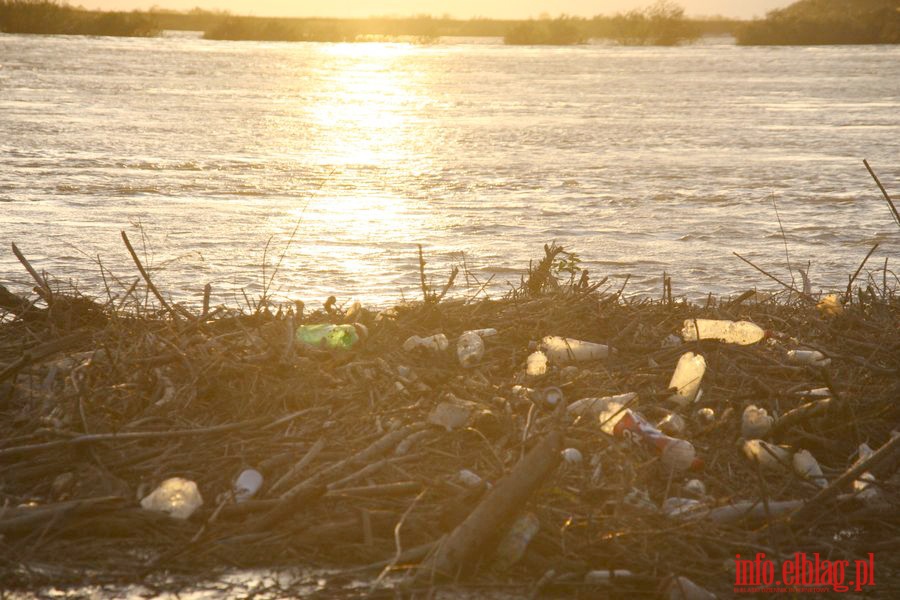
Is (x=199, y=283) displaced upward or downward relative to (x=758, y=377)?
downward

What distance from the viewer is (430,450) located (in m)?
3.35

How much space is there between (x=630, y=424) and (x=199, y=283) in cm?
416

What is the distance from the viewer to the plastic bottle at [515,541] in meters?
2.88

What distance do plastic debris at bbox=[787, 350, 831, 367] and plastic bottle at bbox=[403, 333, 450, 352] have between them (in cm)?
126

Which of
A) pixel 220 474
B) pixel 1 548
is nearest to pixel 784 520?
pixel 220 474

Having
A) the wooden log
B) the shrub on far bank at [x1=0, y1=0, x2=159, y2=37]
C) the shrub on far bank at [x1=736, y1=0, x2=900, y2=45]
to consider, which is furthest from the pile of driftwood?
the shrub on far bank at [x1=736, y1=0, x2=900, y2=45]

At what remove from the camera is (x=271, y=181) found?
11609mm

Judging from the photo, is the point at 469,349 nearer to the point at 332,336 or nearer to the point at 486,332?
the point at 486,332

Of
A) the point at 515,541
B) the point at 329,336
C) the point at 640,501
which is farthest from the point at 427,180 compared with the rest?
the point at 515,541

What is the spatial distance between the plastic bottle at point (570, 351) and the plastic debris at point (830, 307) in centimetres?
103

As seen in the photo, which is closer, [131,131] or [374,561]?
[374,561]

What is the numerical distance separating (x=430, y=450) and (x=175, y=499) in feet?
2.52

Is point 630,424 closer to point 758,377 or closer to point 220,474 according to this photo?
point 758,377

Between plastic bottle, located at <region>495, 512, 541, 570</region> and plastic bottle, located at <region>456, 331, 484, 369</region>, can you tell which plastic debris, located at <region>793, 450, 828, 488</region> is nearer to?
plastic bottle, located at <region>495, 512, 541, 570</region>
